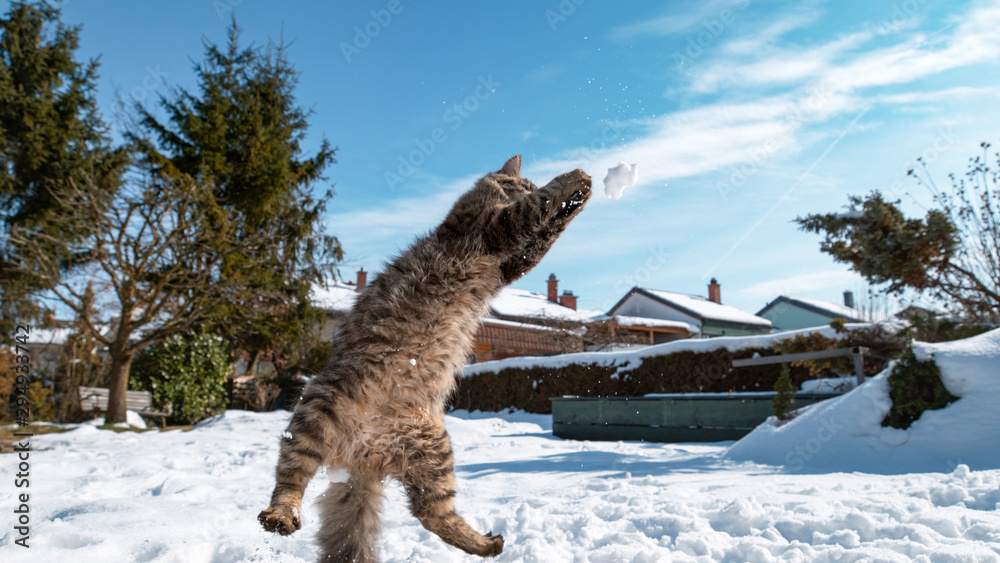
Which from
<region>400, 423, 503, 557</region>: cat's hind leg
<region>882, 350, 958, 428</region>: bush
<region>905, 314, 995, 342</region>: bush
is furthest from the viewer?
<region>905, 314, 995, 342</region>: bush

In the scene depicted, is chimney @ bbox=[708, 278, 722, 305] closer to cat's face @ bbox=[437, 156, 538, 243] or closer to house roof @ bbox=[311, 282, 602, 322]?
house roof @ bbox=[311, 282, 602, 322]

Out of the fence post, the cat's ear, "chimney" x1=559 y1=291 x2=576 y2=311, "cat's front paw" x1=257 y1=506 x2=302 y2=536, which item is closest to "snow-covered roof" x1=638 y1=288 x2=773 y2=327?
"chimney" x1=559 y1=291 x2=576 y2=311

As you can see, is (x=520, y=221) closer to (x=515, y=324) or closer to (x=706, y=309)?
(x=515, y=324)

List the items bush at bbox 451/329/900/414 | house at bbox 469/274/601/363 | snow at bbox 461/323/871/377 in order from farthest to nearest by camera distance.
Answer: house at bbox 469/274/601/363, snow at bbox 461/323/871/377, bush at bbox 451/329/900/414

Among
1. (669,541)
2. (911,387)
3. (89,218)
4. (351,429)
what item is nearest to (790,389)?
(911,387)

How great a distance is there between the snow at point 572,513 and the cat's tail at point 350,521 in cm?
11

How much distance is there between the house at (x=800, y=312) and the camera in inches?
1166

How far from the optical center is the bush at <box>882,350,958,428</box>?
562cm

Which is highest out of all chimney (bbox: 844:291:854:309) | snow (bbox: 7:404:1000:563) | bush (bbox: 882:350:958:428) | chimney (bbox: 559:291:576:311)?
chimney (bbox: 844:291:854:309)

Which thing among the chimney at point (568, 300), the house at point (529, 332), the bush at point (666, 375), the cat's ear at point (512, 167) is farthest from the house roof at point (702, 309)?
the cat's ear at point (512, 167)

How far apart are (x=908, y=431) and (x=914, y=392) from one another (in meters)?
0.42

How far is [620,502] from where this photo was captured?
4.08 metres

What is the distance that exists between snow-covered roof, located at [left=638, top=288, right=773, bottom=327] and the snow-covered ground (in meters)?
20.6

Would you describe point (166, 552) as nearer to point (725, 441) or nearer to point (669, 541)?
point (669, 541)
